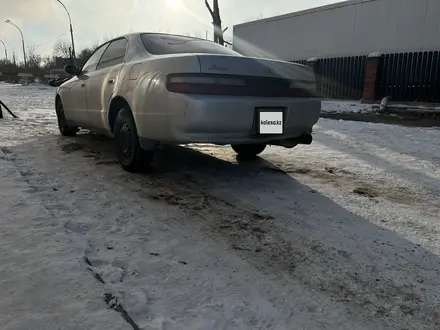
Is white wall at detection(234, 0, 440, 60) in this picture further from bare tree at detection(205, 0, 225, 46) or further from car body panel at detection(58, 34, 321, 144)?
car body panel at detection(58, 34, 321, 144)

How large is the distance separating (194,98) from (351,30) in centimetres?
1350

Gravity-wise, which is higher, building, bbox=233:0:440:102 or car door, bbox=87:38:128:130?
building, bbox=233:0:440:102

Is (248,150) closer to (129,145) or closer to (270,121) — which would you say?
(270,121)

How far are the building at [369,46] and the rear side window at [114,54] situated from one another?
1054cm

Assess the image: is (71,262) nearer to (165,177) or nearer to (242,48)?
(165,177)

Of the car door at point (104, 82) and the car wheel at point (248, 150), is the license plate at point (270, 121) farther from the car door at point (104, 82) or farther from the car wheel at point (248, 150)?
the car door at point (104, 82)

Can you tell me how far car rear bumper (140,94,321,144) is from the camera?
3.07 m

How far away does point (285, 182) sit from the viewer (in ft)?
12.6

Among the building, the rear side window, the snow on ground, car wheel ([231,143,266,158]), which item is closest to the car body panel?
the rear side window

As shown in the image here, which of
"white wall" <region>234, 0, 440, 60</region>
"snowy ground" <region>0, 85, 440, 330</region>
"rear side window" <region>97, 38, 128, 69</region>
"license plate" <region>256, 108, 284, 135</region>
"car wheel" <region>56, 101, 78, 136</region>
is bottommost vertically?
"snowy ground" <region>0, 85, 440, 330</region>

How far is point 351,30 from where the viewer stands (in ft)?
47.7

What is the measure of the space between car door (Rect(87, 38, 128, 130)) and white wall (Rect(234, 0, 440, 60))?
11507mm

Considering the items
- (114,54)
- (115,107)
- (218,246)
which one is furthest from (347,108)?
(218,246)

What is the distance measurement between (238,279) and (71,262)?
36.4 inches
